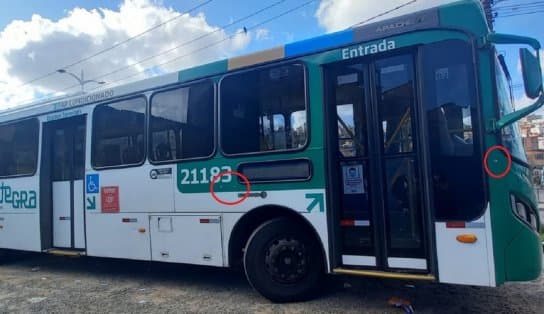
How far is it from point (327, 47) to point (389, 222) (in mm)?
2030

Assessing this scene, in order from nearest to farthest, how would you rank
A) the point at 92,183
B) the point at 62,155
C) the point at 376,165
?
the point at 376,165 < the point at 92,183 < the point at 62,155

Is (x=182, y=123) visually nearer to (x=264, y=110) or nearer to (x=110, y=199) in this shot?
(x=264, y=110)

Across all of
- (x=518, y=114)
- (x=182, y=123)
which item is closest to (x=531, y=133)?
(x=518, y=114)

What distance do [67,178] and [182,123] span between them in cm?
277

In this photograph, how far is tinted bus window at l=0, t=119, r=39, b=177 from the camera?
7.60 metres

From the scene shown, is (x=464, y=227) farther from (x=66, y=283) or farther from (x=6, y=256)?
(x=6, y=256)

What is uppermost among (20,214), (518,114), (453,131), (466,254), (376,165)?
(518,114)

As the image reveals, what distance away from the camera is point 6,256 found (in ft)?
28.6

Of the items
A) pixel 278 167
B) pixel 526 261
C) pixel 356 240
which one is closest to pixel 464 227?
pixel 526 261

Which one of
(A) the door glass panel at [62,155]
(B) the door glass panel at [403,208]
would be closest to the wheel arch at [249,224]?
(B) the door glass panel at [403,208]

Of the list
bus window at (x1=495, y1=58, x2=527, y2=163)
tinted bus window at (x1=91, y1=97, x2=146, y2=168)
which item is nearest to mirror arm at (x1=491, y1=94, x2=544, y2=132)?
bus window at (x1=495, y1=58, x2=527, y2=163)

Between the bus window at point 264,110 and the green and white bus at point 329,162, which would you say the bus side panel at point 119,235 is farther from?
the bus window at point 264,110

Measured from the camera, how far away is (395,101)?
4.45 metres

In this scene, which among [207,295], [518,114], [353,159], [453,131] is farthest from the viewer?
[207,295]
